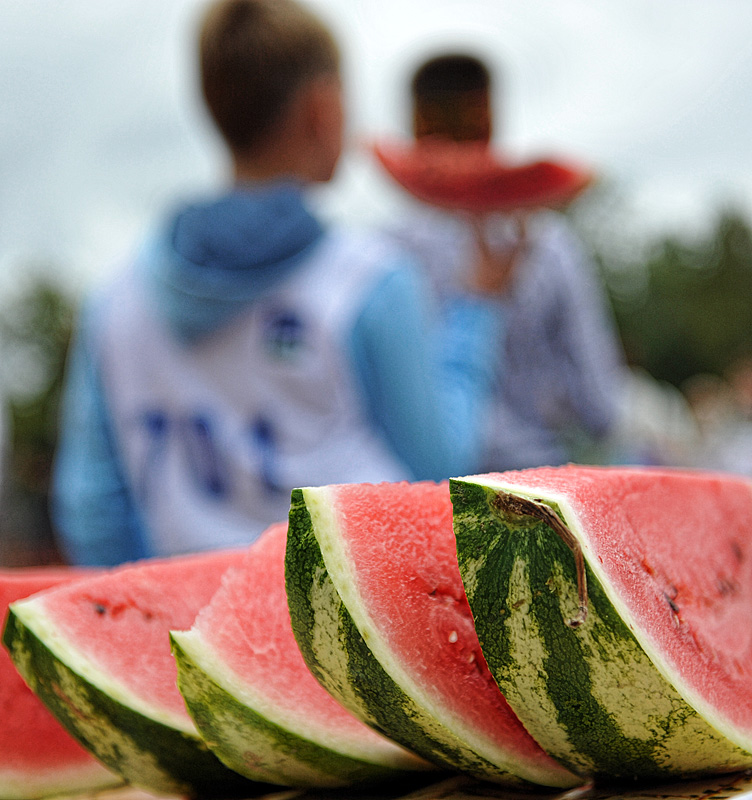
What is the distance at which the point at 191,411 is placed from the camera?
2.30m

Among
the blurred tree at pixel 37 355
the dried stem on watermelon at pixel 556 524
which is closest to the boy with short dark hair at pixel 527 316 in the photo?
the dried stem on watermelon at pixel 556 524

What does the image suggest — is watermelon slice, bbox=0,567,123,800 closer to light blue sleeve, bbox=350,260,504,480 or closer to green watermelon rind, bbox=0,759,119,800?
green watermelon rind, bbox=0,759,119,800

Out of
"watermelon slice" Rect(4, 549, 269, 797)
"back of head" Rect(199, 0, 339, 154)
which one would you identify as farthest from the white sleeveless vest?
"watermelon slice" Rect(4, 549, 269, 797)

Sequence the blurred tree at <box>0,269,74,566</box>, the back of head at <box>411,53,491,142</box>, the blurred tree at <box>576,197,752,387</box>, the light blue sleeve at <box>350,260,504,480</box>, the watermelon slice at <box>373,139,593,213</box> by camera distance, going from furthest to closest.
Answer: the blurred tree at <box>576,197,752,387</box>
the blurred tree at <box>0,269,74,566</box>
the back of head at <box>411,53,491,142</box>
the watermelon slice at <box>373,139,593,213</box>
the light blue sleeve at <box>350,260,504,480</box>

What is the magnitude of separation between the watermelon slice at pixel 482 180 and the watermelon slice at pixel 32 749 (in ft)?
7.21

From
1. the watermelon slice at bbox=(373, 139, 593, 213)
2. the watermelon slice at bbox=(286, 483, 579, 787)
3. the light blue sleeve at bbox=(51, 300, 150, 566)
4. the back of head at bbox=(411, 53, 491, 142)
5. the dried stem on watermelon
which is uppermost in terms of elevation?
the back of head at bbox=(411, 53, 491, 142)

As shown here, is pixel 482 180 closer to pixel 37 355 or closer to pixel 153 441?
pixel 153 441

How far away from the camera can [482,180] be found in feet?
9.86

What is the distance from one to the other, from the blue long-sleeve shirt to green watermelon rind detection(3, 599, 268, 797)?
1.34 metres

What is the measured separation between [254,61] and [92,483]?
4.17ft

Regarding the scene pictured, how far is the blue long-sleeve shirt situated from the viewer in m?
2.24

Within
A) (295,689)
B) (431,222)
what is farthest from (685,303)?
(295,689)

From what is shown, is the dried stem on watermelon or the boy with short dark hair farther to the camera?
the boy with short dark hair

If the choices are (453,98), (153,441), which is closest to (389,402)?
(153,441)
